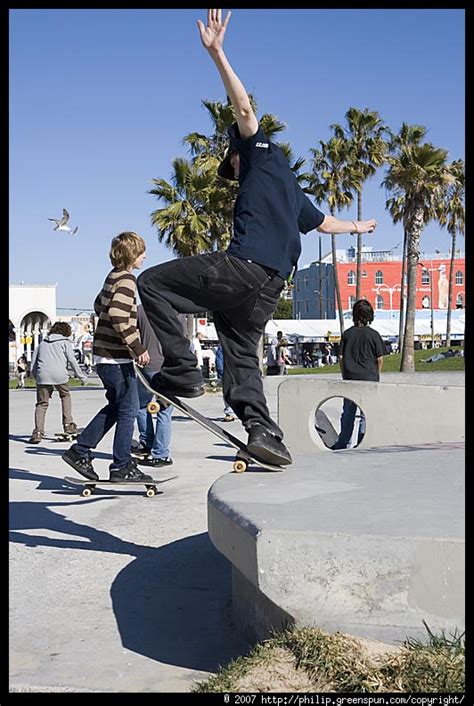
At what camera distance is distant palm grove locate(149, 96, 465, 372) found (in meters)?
28.7

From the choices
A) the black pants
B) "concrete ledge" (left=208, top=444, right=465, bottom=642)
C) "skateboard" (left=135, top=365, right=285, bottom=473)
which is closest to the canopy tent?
"skateboard" (left=135, top=365, right=285, bottom=473)

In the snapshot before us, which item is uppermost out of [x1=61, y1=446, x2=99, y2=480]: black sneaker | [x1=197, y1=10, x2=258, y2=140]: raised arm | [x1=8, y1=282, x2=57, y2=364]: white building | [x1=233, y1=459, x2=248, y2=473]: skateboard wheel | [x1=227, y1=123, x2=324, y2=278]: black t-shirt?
[x1=8, y1=282, x2=57, y2=364]: white building

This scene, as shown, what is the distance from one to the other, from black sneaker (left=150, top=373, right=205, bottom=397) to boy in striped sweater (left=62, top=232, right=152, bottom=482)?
1364 millimetres

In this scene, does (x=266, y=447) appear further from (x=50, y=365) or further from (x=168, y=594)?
(x=50, y=365)

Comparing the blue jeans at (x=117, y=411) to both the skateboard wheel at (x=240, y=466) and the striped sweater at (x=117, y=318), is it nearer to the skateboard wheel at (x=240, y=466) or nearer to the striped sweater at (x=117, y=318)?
the striped sweater at (x=117, y=318)

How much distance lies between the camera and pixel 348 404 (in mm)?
9250

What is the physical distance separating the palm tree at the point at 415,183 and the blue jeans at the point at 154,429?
25.5m

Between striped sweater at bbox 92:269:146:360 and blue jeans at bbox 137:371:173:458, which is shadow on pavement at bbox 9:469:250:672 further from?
blue jeans at bbox 137:371:173:458

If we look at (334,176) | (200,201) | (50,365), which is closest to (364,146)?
(334,176)

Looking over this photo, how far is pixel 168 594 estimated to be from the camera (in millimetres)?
4508

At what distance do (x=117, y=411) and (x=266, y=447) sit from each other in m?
2.88
